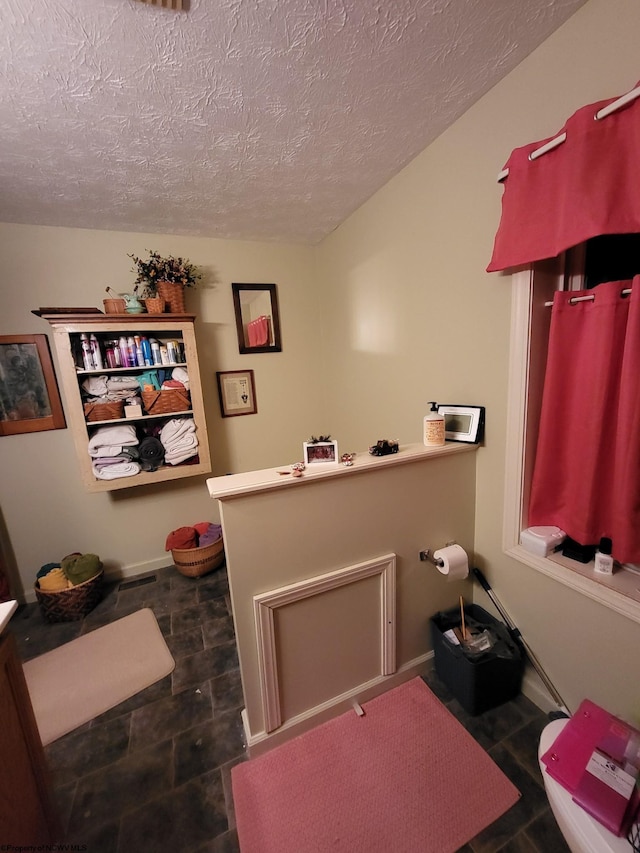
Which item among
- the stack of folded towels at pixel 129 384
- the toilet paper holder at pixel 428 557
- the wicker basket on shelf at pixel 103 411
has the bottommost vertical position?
the toilet paper holder at pixel 428 557

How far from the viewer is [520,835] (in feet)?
3.33

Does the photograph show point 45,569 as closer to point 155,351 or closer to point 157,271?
point 155,351

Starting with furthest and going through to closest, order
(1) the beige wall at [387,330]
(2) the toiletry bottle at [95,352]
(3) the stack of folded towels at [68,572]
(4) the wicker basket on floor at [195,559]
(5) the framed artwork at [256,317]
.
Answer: (5) the framed artwork at [256,317] → (4) the wicker basket on floor at [195,559] → (3) the stack of folded towels at [68,572] → (2) the toiletry bottle at [95,352] → (1) the beige wall at [387,330]

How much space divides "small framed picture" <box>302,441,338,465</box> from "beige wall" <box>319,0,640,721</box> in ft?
2.37

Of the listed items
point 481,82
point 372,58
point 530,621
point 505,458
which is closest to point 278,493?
point 505,458

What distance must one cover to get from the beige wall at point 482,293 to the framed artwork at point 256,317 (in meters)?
0.75

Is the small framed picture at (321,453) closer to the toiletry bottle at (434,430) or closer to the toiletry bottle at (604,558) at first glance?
the toiletry bottle at (434,430)

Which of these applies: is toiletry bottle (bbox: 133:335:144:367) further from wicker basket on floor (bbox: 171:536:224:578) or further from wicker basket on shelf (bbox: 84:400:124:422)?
wicker basket on floor (bbox: 171:536:224:578)

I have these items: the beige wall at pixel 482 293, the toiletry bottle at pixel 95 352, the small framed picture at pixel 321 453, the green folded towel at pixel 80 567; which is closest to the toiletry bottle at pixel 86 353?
the toiletry bottle at pixel 95 352

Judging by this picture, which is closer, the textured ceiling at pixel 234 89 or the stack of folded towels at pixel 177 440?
the textured ceiling at pixel 234 89

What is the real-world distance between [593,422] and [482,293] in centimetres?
67

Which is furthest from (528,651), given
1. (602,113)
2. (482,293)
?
(602,113)

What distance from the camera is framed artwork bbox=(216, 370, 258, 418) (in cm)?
259

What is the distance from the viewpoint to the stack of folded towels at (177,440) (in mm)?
2240
